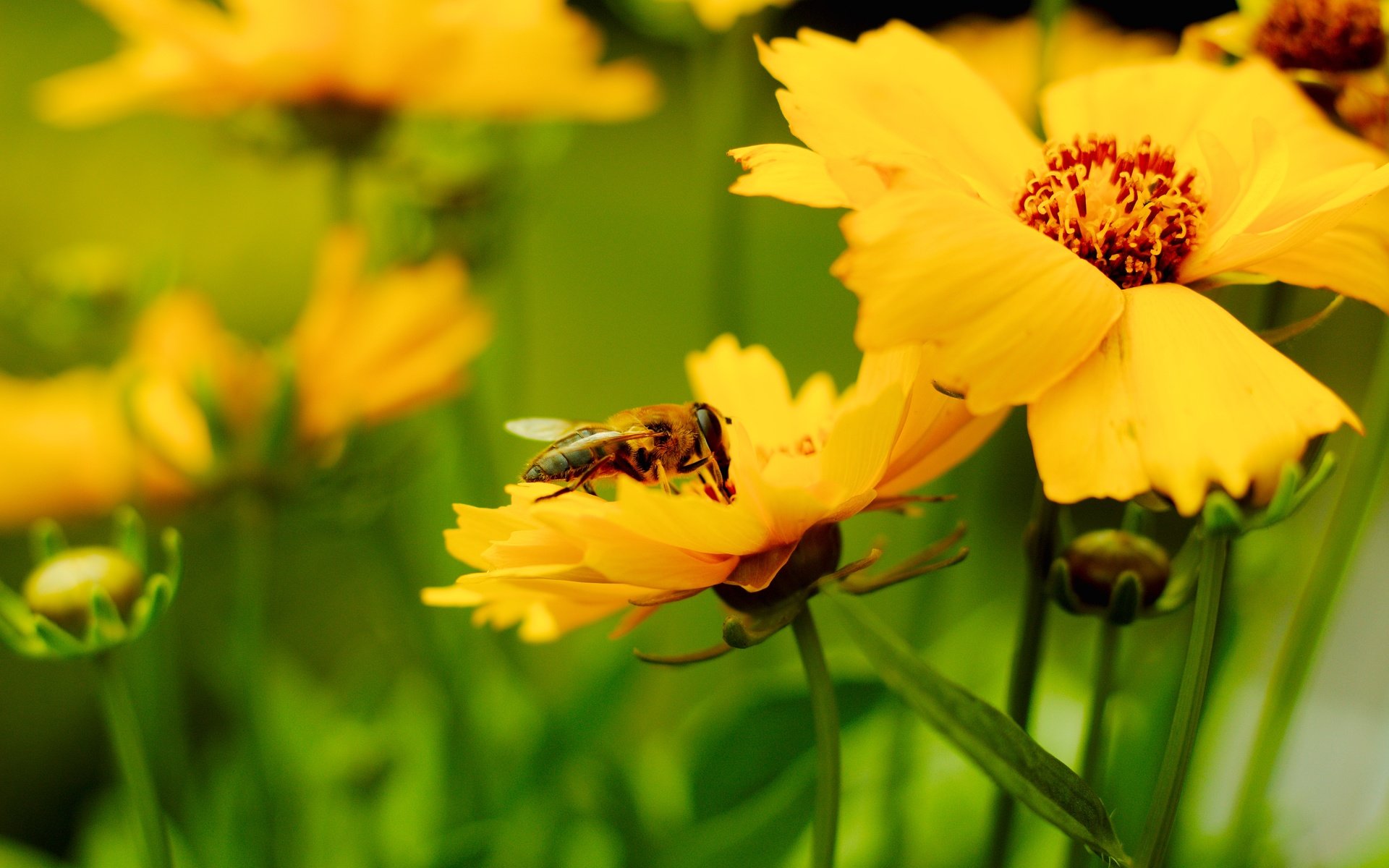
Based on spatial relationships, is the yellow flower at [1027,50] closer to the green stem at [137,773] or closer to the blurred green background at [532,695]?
the blurred green background at [532,695]

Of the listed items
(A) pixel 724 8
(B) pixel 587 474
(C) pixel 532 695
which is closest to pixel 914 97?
(B) pixel 587 474

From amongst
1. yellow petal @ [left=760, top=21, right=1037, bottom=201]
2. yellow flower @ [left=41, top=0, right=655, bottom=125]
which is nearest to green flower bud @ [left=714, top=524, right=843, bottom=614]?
yellow petal @ [left=760, top=21, right=1037, bottom=201]

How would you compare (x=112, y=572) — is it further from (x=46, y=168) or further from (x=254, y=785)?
(x=46, y=168)

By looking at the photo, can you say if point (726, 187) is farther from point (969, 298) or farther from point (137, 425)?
point (969, 298)

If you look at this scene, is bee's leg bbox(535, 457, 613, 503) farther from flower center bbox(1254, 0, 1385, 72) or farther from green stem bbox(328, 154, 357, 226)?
green stem bbox(328, 154, 357, 226)

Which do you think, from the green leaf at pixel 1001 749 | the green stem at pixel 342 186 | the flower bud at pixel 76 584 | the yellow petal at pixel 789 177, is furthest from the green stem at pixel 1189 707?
the green stem at pixel 342 186

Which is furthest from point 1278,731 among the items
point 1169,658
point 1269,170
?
point 1269,170
